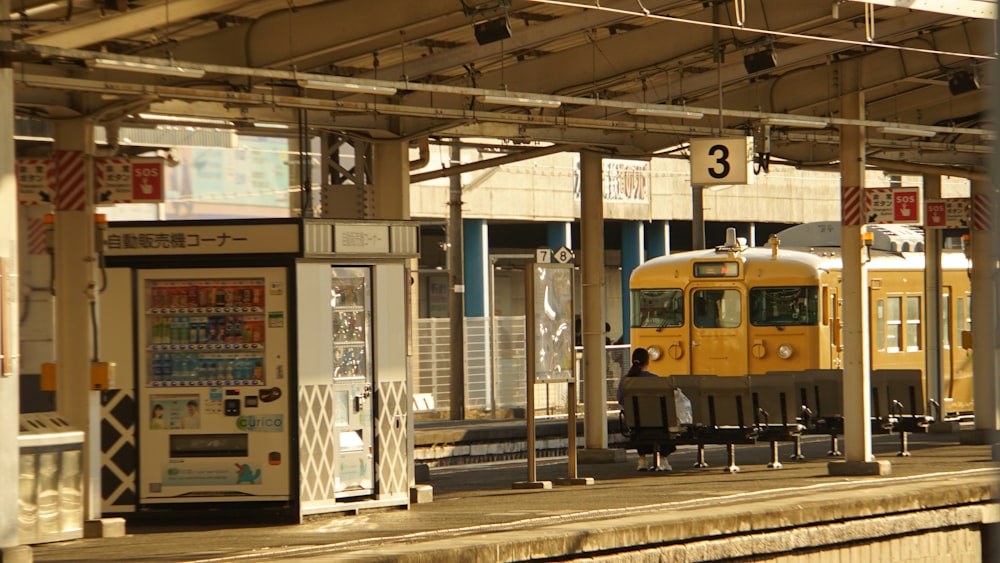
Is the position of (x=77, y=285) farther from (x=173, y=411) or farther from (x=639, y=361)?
(x=639, y=361)

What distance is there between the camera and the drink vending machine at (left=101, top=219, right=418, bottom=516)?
13453 millimetres

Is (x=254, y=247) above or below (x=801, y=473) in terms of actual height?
above

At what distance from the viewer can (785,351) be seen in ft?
79.0

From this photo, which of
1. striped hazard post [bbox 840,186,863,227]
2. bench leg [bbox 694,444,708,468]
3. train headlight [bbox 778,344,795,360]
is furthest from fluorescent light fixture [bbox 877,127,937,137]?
train headlight [bbox 778,344,795,360]

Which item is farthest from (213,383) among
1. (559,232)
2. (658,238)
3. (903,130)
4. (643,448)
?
(658,238)

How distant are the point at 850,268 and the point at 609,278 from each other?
1083 inches

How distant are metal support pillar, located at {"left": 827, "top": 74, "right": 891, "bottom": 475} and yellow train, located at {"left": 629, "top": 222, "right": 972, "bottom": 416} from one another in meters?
6.43

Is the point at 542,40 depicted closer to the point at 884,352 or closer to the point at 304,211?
the point at 304,211

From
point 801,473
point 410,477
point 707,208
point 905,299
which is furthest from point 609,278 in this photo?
point 410,477

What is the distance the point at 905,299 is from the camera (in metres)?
26.5

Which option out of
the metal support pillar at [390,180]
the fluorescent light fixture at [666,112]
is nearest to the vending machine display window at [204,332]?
the metal support pillar at [390,180]

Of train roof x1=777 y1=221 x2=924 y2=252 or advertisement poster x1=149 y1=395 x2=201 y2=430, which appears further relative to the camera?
train roof x1=777 y1=221 x2=924 y2=252

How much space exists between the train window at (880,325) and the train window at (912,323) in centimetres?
81

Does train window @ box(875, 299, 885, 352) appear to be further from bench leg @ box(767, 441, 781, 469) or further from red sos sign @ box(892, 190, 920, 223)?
bench leg @ box(767, 441, 781, 469)
